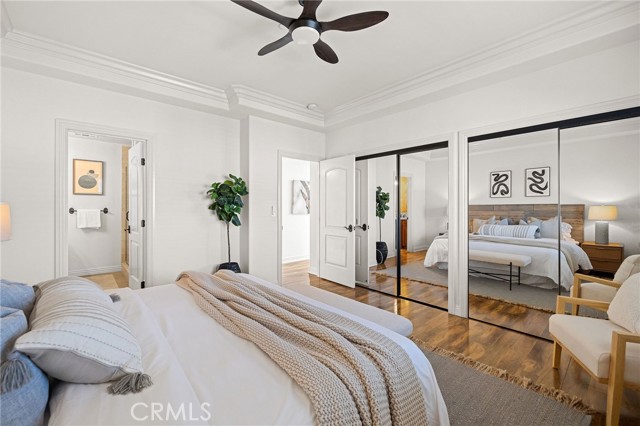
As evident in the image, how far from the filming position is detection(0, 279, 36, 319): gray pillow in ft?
4.03

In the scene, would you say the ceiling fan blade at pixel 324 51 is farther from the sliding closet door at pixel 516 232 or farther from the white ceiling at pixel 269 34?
the sliding closet door at pixel 516 232

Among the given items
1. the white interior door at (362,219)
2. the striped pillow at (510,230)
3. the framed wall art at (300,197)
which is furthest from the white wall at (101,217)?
the striped pillow at (510,230)

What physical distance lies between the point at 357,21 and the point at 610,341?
256 cm

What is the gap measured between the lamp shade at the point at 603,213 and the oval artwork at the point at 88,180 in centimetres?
683

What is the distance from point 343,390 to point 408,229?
10.3ft

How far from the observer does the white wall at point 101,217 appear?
4.91 metres

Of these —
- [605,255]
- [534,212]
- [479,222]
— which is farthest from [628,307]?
[479,222]

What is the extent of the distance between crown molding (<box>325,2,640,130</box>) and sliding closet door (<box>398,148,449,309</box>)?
72cm

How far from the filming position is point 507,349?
250 cm

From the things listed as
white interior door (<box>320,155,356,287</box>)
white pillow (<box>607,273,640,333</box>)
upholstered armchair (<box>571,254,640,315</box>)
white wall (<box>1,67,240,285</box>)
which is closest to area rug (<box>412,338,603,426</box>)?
white pillow (<box>607,273,640,333</box>)

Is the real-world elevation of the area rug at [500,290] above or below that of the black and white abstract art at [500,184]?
below

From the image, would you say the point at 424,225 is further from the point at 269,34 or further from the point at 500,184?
the point at 269,34

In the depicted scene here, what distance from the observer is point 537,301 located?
9.61ft

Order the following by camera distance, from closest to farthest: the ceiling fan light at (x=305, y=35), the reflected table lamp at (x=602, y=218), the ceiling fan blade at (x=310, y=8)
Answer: the ceiling fan blade at (x=310, y=8) → the ceiling fan light at (x=305, y=35) → the reflected table lamp at (x=602, y=218)
